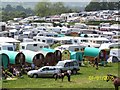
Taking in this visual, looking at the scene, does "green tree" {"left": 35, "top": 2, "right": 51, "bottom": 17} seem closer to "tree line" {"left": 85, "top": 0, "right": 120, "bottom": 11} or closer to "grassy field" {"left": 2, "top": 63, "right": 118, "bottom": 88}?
"tree line" {"left": 85, "top": 0, "right": 120, "bottom": 11}

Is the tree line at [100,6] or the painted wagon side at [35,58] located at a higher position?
the tree line at [100,6]

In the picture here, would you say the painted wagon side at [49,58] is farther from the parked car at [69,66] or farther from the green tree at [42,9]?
the green tree at [42,9]

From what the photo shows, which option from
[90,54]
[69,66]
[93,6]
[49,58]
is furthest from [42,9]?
[69,66]

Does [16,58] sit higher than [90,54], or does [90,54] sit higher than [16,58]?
[16,58]

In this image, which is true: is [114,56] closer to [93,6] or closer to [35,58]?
[35,58]

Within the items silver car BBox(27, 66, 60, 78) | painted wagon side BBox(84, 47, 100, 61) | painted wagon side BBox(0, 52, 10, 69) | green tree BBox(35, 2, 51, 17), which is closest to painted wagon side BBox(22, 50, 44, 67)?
painted wagon side BBox(0, 52, 10, 69)

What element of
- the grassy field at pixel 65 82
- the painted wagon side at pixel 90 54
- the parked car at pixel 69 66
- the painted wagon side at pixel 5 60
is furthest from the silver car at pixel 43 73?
the painted wagon side at pixel 90 54

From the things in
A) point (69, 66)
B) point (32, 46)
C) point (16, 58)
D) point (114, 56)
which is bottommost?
point (69, 66)

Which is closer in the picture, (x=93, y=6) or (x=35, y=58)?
(x=35, y=58)

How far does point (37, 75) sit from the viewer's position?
19.8m

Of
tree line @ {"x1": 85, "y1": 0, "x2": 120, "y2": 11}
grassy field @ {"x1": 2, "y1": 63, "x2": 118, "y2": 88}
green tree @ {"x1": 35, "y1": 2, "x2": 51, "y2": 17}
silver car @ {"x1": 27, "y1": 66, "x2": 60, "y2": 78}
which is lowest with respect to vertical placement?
grassy field @ {"x1": 2, "y1": 63, "x2": 118, "y2": 88}

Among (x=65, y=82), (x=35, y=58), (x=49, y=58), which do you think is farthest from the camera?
(x=49, y=58)

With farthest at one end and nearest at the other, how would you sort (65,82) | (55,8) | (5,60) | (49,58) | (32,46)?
(55,8)
(32,46)
(49,58)
(5,60)
(65,82)

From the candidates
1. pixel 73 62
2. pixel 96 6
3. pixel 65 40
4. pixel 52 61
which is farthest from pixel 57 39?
pixel 96 6
